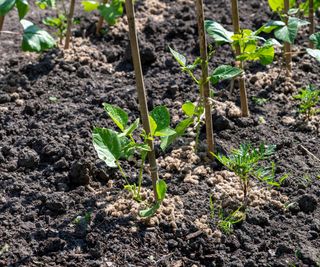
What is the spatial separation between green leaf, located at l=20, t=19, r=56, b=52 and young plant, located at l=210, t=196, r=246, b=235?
1.20 m

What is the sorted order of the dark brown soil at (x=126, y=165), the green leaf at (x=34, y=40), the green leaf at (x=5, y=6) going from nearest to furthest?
the dark brown soil at (x=126, y=165), the green leaf at (x=5, y=6), the green leaf at (x=34, y=40)

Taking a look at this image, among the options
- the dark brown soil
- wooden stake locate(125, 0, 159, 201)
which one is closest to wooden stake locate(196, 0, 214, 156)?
the dark brown soil

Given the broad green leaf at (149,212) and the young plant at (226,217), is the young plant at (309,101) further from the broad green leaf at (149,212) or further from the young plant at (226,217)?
the broad green leaf at (149,212)

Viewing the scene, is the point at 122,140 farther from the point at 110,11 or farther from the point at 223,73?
the point at 110,11

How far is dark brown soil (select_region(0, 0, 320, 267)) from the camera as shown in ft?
9.00

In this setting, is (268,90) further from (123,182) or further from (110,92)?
(123,182)

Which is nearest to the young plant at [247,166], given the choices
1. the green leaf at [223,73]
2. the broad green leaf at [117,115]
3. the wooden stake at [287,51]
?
the green leaf at [223,73]

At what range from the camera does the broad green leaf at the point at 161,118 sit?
281 centimetres

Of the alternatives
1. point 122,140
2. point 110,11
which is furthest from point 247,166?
point 110,11

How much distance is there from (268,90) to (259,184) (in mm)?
864

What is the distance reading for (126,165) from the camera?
3.23 m

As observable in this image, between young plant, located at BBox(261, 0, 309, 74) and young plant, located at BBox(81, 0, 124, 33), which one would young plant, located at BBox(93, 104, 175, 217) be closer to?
young plant, located at BBox(261, 0, 309, 74)

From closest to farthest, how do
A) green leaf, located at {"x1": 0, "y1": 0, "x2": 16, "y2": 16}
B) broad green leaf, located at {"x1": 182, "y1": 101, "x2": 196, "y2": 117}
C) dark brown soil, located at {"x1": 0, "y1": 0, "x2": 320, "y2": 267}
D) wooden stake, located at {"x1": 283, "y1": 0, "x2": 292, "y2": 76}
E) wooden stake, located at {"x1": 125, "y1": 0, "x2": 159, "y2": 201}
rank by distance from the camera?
1. wooden stake, located at {"x1": 125, "y1": 0, "x2": 159, "y2": 201}
2. dark brown soil, located at {"x1": 0, "y1": 0, "x2": 320, "y2": 267}
3. broad green leaf, located at {"x1": 182, "y1": 101, "x2": 196, "y2": 117}
4. green leaf, located at {"x1": 0, "y1": 0, "x2": 16, "y2": 16}
5. wooden stake, located at {"x1": 283, "y1": 0, "x2": 292, "y2": 76}

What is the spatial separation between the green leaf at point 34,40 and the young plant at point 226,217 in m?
1.20
